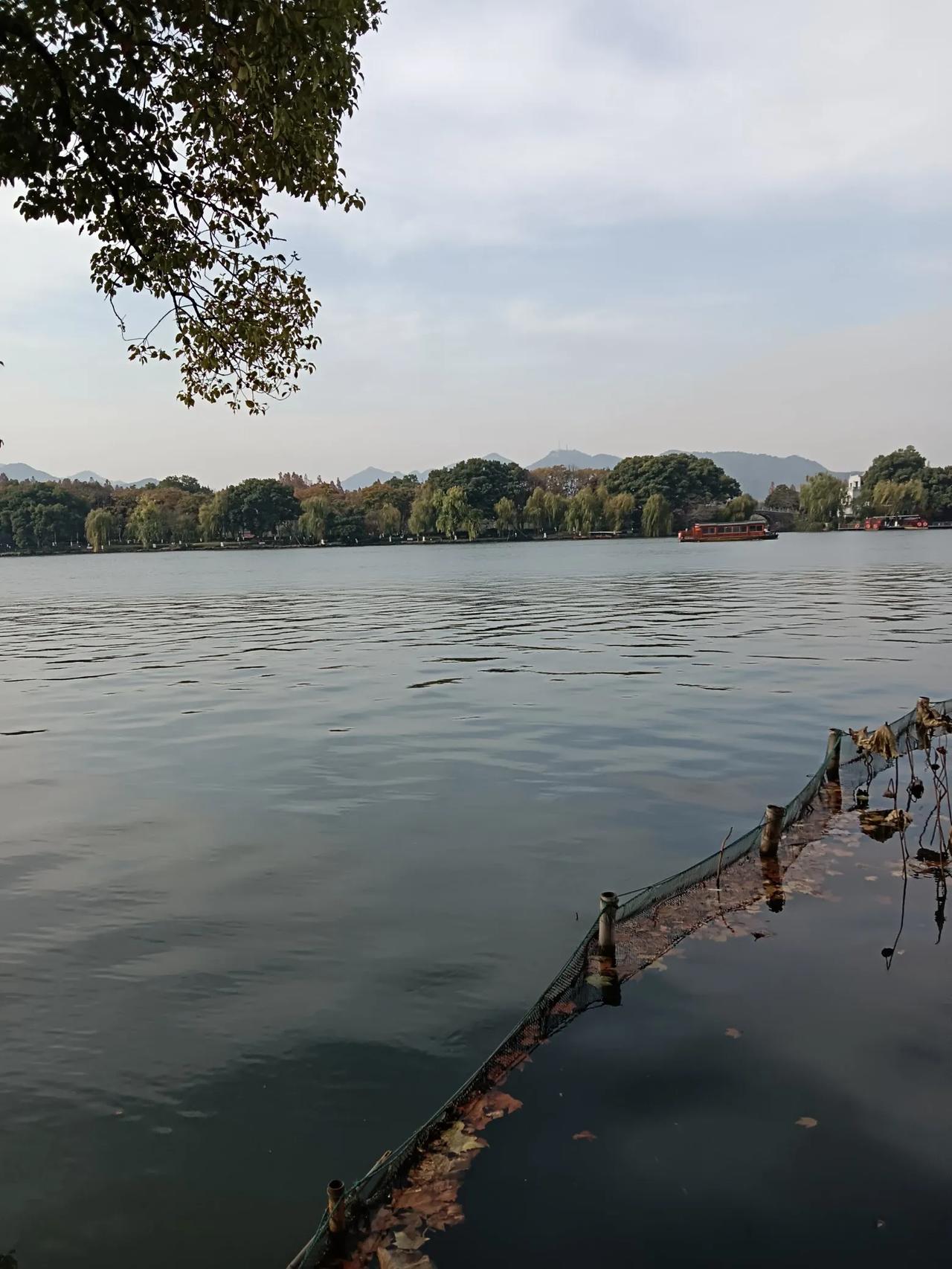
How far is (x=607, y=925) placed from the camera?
8500mm

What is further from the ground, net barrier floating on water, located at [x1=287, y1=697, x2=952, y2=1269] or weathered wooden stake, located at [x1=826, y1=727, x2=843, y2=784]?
weathered wooden stake, located at [x1=826, y1=727, x2=843, y2=784]

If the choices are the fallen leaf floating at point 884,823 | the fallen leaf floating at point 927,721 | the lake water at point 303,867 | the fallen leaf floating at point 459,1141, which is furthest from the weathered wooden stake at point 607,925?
the fallen leaf floating at point 927,721

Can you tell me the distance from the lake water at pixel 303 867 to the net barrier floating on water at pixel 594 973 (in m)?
0.46

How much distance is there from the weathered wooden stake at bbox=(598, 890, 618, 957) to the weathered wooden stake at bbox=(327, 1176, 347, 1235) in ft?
12.7

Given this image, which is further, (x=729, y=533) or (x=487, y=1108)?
(x=729, y=533)

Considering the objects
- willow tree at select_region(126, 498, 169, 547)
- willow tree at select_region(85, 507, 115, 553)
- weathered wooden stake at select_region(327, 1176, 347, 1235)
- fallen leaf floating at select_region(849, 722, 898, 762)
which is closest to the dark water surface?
weathered wooden stake at select_region(327, 1176, 347, 1235)

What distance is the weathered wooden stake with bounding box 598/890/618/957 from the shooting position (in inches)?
328

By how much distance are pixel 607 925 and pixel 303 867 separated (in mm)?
4910

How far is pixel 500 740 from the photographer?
62.3ft

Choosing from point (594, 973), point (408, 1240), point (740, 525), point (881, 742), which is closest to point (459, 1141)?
point (408, 1240)

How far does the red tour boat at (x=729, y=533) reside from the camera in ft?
589

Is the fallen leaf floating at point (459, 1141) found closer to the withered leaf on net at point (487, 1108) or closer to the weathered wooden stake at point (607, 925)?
the withered leaf on net at point (487, 1108)

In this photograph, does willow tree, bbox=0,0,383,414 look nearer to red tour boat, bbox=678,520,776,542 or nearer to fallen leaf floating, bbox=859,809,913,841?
fallen leaf floating, bbox=859,809,913,841

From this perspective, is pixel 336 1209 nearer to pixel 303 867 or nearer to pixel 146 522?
pixel 303 867
